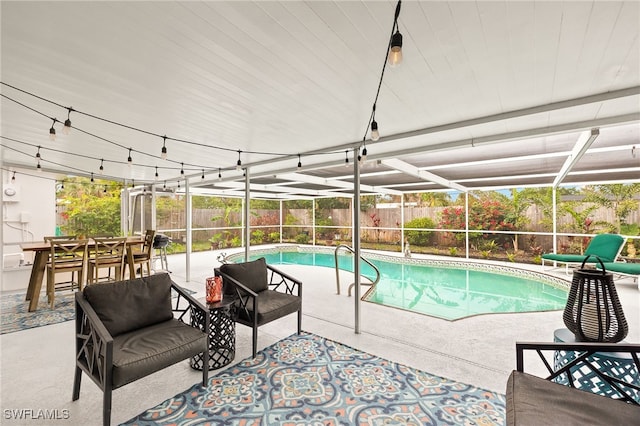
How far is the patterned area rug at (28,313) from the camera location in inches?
148

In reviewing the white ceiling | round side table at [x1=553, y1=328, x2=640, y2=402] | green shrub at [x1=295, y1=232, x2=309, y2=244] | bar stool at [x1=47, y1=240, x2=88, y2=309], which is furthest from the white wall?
round side table at [x1=553, y1=328, x2=640, y2=402]

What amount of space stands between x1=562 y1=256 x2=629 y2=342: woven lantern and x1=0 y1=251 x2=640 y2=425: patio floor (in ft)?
2.85

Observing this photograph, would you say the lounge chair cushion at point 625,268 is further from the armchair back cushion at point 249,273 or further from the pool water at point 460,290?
the armchair back cushion at point 249,273

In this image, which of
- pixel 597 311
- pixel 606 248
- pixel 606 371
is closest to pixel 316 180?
pixel 597 311

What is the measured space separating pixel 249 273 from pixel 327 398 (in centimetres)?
168

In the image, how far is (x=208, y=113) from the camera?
288 centimetres

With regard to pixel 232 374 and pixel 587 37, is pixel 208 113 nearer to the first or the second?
pixel 232 374

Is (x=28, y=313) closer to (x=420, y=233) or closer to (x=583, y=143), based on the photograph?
(x=583, y=143)

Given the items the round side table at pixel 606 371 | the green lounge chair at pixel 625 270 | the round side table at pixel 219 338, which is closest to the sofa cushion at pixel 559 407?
the round side table at pixel 606 371

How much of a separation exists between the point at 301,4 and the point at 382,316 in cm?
389

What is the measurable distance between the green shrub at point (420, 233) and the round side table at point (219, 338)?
9836mm

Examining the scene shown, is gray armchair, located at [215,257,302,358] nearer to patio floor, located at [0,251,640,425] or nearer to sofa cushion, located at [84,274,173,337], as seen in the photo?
patio floor, located at [0,251,640,425]

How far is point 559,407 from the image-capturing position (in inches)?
53.9

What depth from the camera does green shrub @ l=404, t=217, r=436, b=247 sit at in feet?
36.9
